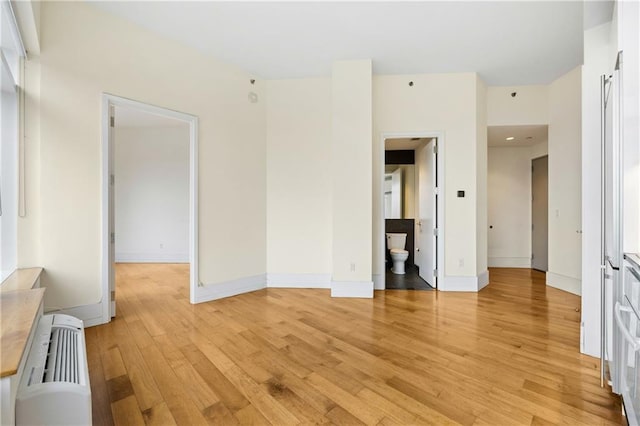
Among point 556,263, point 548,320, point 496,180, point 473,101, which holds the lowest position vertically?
point 548,320

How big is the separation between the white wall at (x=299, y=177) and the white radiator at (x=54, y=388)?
107 inches

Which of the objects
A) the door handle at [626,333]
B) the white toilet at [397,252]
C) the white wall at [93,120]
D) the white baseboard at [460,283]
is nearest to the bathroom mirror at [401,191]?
the white toilet at [397,252]

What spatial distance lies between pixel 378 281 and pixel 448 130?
2384 millimetres

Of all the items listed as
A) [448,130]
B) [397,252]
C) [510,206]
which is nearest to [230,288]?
[397,252]

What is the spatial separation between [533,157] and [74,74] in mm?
6927

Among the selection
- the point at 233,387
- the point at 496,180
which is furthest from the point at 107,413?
the point at 496,180

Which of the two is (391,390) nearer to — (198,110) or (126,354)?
(126,354)

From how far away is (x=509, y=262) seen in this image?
5355 mm

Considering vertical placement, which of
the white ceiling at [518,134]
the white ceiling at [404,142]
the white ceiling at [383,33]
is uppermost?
the white ceiling at [383,33]

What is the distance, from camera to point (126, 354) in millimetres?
2068

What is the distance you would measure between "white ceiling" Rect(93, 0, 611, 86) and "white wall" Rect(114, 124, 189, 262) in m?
3.44

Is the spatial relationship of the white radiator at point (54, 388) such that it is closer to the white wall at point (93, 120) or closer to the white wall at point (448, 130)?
the white wall at point (93, 120)

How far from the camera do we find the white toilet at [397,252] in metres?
4.75

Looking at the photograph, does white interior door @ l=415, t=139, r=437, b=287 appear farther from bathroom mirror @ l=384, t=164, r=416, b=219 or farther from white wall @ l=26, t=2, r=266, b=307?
white wall @ l=26, t=2, r=266, b=307
